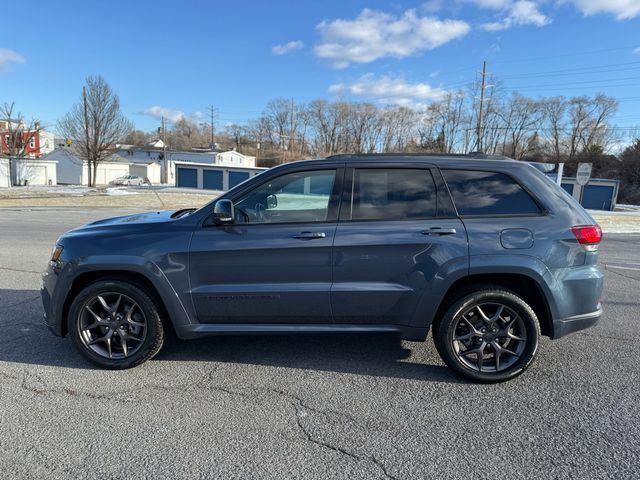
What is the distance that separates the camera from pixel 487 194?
3418 millimetres

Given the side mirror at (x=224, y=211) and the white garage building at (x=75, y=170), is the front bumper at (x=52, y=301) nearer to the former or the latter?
the side mirror at (x=224, y=211)

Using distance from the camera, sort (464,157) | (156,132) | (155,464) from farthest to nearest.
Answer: (156,132) → (464,157) → (155,464)

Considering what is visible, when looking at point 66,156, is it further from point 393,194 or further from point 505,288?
point 505,288

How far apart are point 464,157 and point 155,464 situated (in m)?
3.18

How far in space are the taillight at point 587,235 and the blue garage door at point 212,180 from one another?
143 ft

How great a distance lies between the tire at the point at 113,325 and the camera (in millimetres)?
3477

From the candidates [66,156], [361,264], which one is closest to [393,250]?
[361,264]

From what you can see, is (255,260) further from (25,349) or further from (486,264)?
(25,349)

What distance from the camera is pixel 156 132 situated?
116500 millimetres

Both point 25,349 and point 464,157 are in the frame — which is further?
point 25,349

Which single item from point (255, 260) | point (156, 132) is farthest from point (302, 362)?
point (156, 132)

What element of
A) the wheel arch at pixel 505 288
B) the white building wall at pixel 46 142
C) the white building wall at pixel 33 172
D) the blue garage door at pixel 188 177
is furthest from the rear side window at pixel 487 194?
the white building wall at pixel 46 142

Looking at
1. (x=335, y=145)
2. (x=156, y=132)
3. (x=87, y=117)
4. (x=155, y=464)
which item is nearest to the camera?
(x=155, y=464)

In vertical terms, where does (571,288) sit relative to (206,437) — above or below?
above
